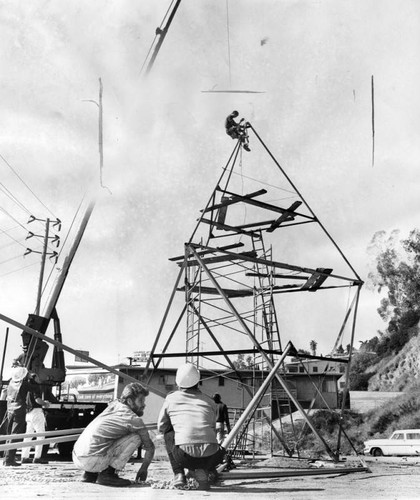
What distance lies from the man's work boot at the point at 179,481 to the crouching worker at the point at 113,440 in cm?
49

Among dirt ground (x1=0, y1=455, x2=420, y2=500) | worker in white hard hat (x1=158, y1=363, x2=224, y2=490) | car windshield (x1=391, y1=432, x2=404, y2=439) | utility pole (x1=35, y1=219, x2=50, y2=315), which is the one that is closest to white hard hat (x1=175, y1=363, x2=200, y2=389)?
worker in white hard hat (x1=158, y1=363, x2=224, y2=490)

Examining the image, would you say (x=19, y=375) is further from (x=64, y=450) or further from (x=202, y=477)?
(x=202, y=477)

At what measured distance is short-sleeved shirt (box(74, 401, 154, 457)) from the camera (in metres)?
5.76

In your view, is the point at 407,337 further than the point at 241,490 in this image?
Yes

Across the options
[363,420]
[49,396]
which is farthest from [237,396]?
[49,396]

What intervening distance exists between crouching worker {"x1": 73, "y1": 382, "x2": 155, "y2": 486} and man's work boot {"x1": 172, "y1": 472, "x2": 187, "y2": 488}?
19.3 inches

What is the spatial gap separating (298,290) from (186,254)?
3.81 metres

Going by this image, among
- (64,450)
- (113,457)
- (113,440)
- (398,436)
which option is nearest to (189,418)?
(113,440)

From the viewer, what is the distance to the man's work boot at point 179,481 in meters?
5.52

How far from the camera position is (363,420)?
4169 cm

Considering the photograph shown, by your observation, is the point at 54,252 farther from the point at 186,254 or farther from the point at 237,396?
the point at 186,254

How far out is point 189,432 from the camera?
18.4ft

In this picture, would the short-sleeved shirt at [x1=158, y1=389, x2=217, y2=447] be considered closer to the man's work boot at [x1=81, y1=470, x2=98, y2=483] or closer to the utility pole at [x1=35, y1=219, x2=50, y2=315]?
the man's work boot at [x1=81, y1=470, x2=98, y2=483]

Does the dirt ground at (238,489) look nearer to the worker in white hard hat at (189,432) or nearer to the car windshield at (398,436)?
the worker in white hard hat at (189,432)
